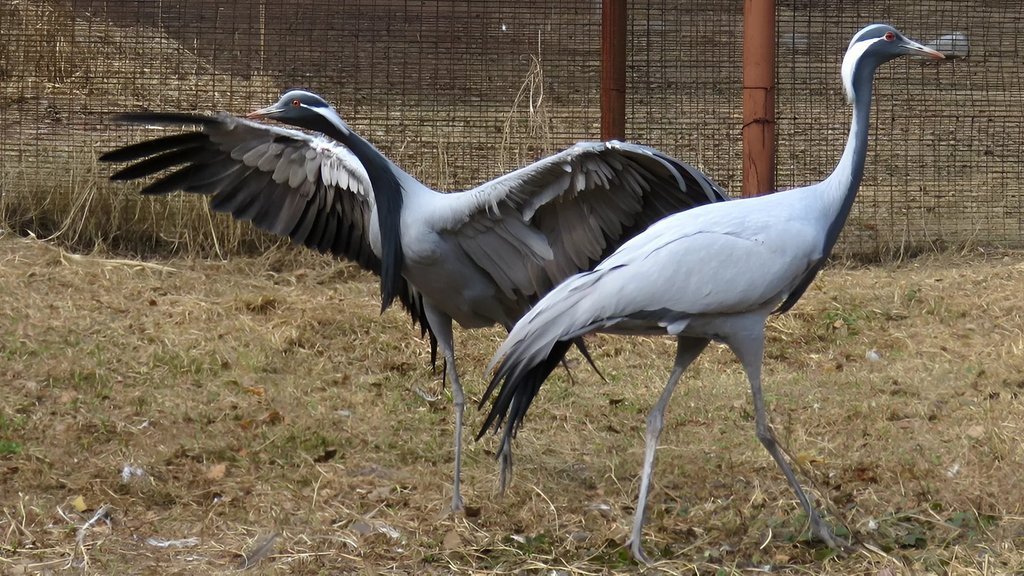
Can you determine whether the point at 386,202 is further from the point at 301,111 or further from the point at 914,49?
the point at 914,49

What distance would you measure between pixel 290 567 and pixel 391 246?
3.68 ft

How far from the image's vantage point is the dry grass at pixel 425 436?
11.7 ft

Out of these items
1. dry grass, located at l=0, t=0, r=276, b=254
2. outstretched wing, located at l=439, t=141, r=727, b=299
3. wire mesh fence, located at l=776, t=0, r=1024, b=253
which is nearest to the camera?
outstretched wing, located at l=439, t=141, r=727, b=299

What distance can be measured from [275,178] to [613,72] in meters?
2.31

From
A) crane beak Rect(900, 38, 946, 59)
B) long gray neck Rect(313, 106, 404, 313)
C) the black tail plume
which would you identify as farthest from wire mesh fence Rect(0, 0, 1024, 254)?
the black tail plume

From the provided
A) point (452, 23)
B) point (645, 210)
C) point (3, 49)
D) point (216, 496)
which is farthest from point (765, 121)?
point (3, 49)

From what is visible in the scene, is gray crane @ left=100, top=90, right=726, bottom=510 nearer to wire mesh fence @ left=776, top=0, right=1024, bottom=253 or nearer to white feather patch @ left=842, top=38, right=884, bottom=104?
white feather patch @ left=842, top=38, right=884, bottom=104

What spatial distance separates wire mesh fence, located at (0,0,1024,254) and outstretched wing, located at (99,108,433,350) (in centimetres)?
224

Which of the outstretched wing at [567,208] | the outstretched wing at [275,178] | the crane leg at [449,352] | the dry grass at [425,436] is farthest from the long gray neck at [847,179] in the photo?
the outstretched wing at [275,178]

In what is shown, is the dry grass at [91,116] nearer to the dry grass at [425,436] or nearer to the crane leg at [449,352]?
the dry grass at [425,436]

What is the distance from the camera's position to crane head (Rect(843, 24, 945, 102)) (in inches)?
147

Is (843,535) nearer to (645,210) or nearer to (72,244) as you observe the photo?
(645,210)

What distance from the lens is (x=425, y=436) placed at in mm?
4688

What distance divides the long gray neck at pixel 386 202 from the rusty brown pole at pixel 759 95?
2.69 metres
